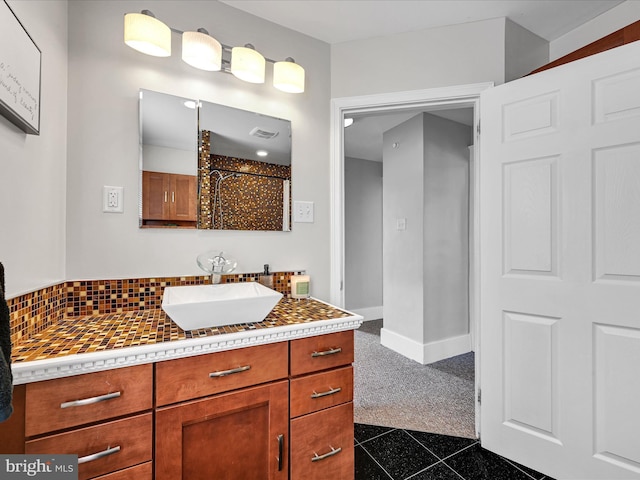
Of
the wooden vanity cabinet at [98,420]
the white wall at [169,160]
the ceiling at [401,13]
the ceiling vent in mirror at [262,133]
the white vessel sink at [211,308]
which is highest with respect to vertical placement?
the ceiling at [401,13]

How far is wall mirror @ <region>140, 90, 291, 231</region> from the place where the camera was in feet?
Answer: 4.86

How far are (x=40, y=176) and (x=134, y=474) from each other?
108 centimetres

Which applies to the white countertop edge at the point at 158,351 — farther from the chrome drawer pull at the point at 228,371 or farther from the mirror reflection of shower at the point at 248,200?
the mirror reflection of shower at the point at 248,200

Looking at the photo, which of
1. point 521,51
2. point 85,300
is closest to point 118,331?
point 85,300

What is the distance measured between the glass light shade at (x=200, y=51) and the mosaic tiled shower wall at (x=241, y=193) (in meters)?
0.31

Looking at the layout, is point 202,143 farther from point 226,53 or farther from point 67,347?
point 67,347

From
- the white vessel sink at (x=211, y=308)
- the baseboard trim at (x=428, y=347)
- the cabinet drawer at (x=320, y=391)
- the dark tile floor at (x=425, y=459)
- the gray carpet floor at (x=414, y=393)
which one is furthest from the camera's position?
the baseboard trim at (x=428, y=347)

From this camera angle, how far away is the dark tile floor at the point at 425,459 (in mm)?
1578

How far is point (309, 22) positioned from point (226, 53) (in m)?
0.55

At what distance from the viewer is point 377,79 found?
6.38 feet

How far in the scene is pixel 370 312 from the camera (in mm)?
4676

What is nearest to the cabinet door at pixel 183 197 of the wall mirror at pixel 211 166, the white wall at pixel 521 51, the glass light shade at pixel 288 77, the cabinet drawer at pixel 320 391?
the wall mirror at pixel 211 166

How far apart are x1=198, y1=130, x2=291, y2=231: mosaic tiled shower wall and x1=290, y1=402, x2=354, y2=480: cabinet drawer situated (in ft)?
3.24

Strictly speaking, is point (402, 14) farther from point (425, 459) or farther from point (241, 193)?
point (425, 459)
